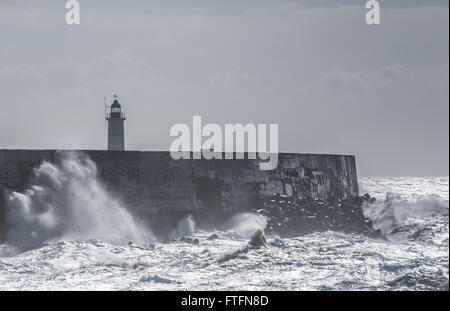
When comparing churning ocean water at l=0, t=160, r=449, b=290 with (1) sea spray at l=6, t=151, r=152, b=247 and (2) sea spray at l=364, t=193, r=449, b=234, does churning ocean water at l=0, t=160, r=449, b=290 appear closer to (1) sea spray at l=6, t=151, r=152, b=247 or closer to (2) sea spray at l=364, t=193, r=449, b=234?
(1) sea spray at l=6, t=151, r=152, b=247

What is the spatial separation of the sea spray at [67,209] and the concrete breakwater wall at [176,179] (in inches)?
8.0

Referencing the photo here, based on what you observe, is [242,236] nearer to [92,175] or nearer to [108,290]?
[92,175]

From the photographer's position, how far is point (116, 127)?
30.1m

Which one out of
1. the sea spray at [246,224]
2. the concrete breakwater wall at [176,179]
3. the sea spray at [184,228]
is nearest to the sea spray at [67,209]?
the concrete breakwater wall at [176,179]

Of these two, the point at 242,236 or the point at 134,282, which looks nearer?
the point at 134,282

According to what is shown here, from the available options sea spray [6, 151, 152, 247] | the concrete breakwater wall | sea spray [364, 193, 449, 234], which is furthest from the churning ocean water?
sea spray [364, 193, 449, 234]

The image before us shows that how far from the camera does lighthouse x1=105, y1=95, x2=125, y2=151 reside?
29.9m

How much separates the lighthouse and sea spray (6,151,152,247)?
702 cm

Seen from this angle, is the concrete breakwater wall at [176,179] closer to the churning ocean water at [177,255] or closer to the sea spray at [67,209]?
the sea spray at [67,209]

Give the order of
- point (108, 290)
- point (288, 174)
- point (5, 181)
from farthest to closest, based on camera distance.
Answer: point (288, 174) < point (5, 181) < point (108, 290)

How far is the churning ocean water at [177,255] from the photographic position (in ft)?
53.8

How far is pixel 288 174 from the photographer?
91.0ft
